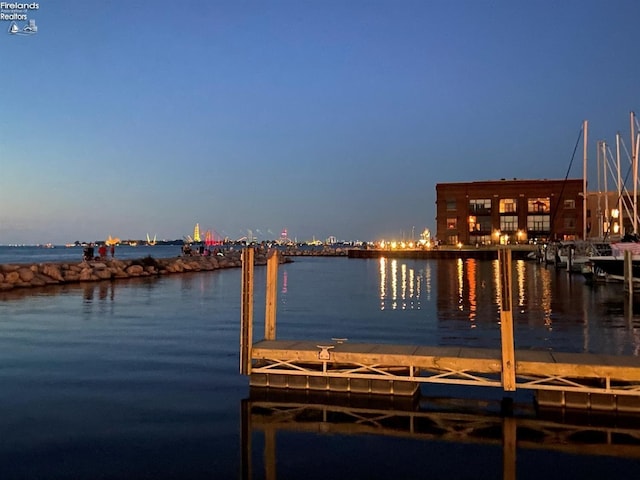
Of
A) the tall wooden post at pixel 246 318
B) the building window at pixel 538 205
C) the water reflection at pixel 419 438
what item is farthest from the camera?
the building window at pixel 538 205

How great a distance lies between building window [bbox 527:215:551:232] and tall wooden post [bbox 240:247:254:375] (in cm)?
11198

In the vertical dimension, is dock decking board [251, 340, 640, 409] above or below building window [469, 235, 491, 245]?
below

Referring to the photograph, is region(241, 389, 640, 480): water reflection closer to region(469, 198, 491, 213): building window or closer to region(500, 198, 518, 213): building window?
region(469, 198, 491, 213): building window

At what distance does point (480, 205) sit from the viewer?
4648 inches

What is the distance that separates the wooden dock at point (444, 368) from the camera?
1130cm

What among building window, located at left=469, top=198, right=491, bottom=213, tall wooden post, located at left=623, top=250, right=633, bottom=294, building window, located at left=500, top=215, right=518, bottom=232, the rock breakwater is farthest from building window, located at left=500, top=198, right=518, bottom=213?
tall wooden post, located at left=623, top=250, right=633, bottom=294

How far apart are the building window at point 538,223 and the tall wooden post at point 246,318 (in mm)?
111976

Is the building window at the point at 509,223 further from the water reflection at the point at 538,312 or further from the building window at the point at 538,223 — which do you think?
the water reflection at the point at 538,312

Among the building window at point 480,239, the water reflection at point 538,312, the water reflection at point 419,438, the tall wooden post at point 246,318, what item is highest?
the building window at point 480,239

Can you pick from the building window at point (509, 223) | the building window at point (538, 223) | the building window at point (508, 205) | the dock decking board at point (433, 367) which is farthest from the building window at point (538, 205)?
the dock decking board at point (433, 367)

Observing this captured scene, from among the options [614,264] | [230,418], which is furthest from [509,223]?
[230,418]

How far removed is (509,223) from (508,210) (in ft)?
8.25

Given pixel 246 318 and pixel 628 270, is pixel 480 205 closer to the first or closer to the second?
pixel 628 270

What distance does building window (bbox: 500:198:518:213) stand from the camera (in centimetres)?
11769
